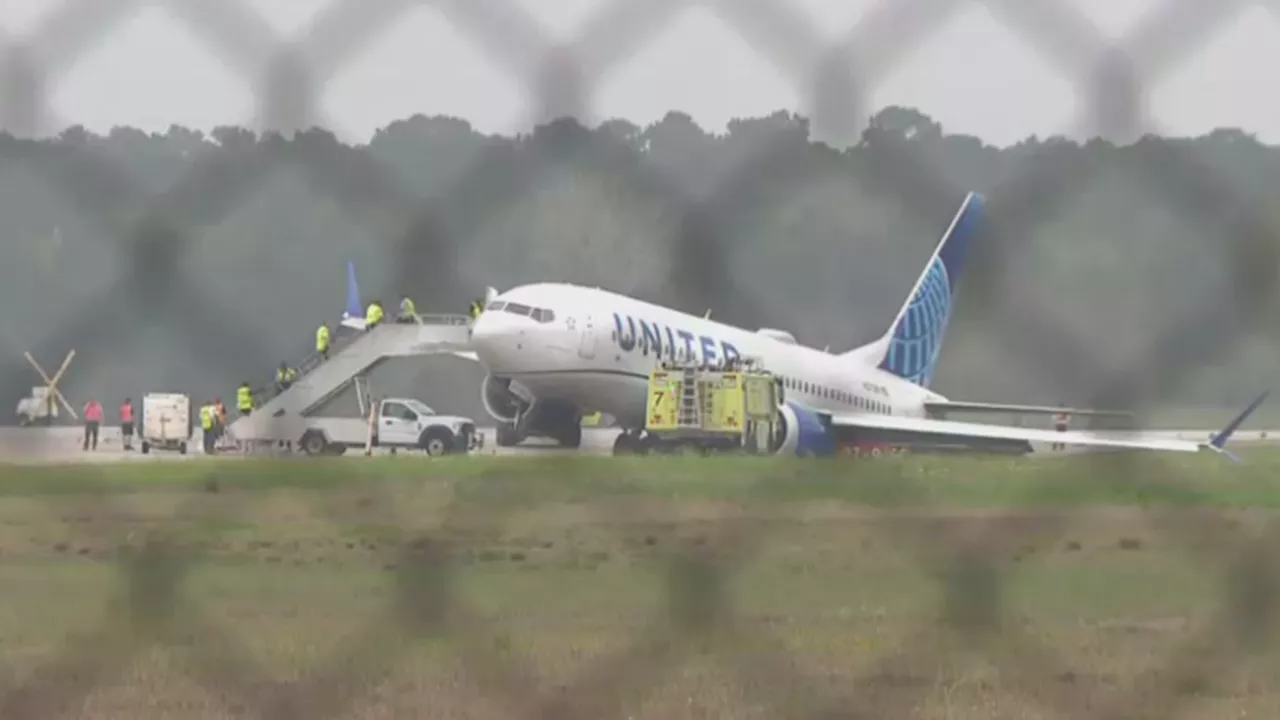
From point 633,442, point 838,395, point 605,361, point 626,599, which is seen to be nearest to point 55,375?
A: point 626,599

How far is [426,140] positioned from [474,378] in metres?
2.40

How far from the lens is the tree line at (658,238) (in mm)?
1343

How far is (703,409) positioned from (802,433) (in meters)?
1.46

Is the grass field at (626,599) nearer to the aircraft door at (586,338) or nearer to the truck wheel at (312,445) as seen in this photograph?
the truck wheel at (312,445)

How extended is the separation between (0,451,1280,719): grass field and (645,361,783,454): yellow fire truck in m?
6.48

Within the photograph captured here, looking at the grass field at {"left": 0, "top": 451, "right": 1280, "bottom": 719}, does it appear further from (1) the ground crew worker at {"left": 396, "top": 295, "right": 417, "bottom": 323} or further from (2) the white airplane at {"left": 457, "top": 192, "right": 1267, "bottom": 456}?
(2) the white airplane at {"left": 457, "top": 192, "right": 1267, "bottom": 456}

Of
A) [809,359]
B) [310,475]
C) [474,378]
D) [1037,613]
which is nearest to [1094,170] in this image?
[1037,613]

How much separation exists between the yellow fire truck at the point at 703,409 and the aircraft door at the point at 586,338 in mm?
490

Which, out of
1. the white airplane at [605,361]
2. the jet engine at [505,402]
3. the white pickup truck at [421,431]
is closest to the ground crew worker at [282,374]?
the white airplane at [605,361]

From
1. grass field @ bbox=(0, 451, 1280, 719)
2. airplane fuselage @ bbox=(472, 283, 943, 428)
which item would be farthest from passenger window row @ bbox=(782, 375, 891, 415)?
grass field @ bbox=(0, 451, 1280, 719)

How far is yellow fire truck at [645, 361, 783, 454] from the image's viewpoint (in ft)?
38.0

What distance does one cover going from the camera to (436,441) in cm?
1493

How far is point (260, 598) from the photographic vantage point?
3127 millimetres

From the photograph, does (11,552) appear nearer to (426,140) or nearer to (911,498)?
(911,498)
